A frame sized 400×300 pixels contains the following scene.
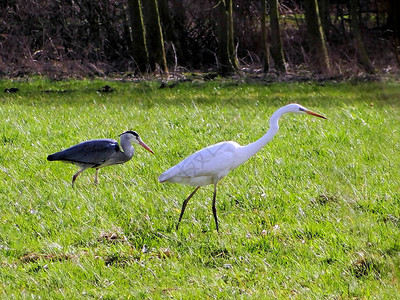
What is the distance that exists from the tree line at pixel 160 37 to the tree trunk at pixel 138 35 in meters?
0.03

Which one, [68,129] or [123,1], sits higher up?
[123,1]

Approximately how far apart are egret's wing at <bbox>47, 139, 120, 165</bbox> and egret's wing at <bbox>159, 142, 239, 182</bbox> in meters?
1.59

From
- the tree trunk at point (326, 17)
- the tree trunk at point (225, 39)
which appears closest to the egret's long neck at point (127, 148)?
the tree trunk at point (225, 39)

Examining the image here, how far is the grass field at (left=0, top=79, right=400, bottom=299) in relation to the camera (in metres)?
4.24

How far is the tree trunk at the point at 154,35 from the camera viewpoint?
17.6m

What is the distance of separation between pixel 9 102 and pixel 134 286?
888 centimetres

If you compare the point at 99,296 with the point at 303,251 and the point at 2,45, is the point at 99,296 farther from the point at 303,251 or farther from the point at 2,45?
the point at 2,45

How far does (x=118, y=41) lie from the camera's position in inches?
817

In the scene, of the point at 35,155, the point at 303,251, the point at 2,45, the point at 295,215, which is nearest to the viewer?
the point at 303,251

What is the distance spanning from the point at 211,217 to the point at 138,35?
1226 cm

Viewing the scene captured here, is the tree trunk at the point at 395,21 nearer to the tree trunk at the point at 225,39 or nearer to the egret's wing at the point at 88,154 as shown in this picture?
the egret's wing at the point at 88,154

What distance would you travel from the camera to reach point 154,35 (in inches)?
697

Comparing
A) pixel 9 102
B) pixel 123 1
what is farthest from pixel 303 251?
pixel 123 1

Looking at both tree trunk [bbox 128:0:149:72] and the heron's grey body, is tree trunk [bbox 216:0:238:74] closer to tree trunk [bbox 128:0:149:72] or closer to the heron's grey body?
tree trunk [bbox 128:0:149:72]
